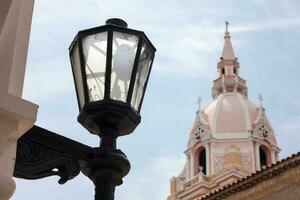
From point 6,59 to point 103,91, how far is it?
606 millimetres

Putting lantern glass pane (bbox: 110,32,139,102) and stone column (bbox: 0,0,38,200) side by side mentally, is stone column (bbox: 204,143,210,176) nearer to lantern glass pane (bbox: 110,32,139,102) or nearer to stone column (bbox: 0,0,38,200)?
stone column (bbox: 0,0,38,200)

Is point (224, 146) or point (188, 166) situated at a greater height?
point (224, 146)

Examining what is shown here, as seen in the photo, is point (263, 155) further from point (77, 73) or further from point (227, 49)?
point (77, 73)

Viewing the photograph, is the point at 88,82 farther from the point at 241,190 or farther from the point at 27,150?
the point at 241,190

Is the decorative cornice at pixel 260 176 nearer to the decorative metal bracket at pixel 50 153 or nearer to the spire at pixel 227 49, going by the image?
the decorative metal bracket at pixel 50 153

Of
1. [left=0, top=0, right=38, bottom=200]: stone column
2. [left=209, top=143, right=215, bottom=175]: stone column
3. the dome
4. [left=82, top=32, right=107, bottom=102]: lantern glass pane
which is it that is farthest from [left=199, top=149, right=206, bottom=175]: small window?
[left=82, top=32, right=107, bottom=102]: lantern glass pane

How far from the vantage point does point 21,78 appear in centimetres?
387

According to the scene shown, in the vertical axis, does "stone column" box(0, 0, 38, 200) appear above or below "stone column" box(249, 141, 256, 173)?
below

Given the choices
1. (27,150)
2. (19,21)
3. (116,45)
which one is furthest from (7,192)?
(19,21)

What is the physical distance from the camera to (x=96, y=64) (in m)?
3.59

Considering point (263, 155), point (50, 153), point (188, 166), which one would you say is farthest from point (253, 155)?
point (50, 153)

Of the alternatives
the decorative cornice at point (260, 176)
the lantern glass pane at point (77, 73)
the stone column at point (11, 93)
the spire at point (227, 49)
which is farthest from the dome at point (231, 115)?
the lantern glass pane at point (77, 73)

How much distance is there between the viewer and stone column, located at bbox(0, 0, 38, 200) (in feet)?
11.1

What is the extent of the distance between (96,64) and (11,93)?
516 millimetres
